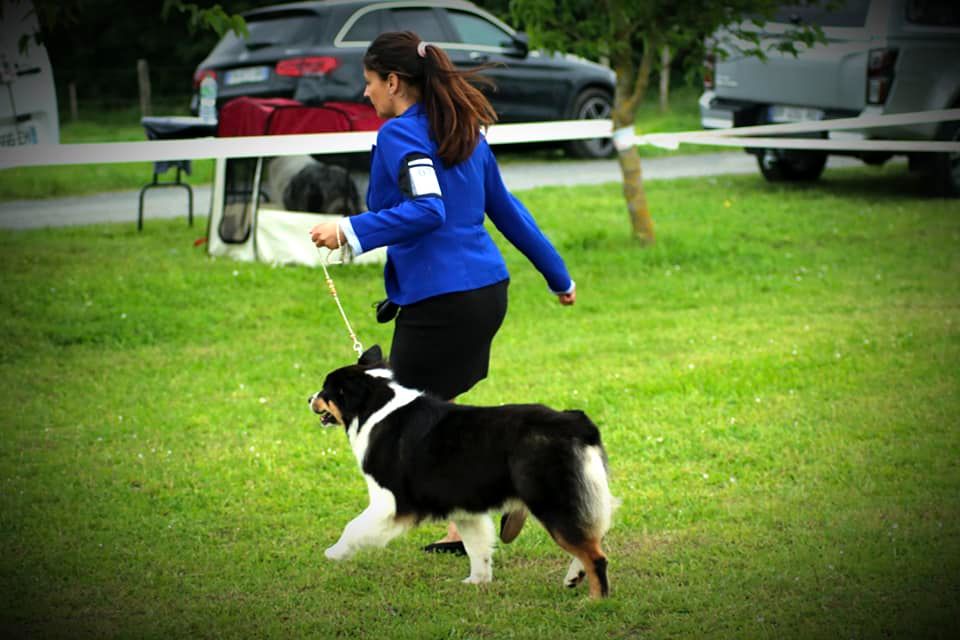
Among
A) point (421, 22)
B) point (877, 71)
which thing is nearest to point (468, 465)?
point (877, 71)

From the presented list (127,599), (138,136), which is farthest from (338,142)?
(138,136)

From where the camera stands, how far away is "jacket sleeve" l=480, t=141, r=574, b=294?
4227 mm

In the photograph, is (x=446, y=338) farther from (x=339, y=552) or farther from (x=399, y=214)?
(x=339, y=552)

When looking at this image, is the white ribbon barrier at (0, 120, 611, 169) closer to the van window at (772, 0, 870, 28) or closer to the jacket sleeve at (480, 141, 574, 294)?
the jacket sleeve at (480, 141, 574, 294)

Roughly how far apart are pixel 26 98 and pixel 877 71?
872 centimetres

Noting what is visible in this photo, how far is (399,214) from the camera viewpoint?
12.4ft

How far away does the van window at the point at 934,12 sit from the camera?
12.1m

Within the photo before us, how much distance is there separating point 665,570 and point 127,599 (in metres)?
2.05

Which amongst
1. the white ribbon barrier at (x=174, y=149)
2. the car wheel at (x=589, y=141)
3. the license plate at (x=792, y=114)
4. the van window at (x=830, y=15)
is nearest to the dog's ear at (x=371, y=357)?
the white ribbon barrier at (x=174, y=149)

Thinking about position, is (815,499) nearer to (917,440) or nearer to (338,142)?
(917,440)

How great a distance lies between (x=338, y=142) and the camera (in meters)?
7.36

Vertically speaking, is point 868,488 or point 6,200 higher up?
point 868,488

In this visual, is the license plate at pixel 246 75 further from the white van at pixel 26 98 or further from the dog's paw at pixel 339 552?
the dog's paw at pixel 339 552

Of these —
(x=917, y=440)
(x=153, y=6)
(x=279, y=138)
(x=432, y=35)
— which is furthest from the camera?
(x=153, y=6)
